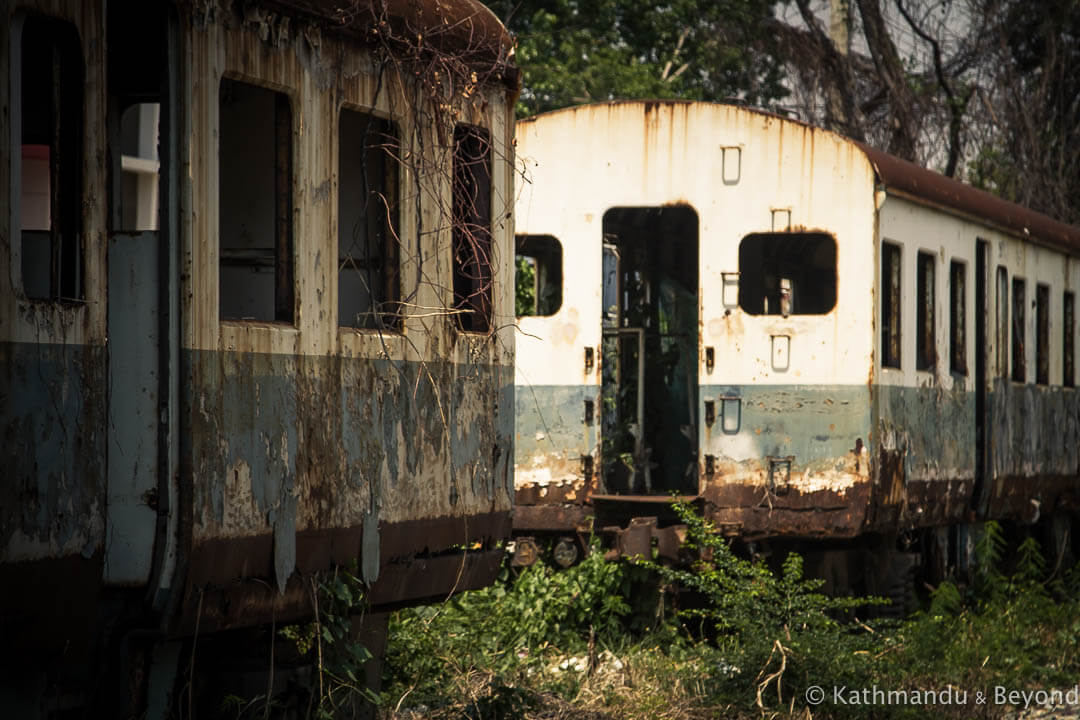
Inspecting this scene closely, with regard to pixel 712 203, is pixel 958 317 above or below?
below

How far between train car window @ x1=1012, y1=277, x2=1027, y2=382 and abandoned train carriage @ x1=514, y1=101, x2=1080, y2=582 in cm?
205

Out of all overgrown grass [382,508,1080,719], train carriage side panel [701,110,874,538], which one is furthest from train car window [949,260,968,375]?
train carriage side panel [701,110,874,538]

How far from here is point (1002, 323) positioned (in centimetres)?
1252

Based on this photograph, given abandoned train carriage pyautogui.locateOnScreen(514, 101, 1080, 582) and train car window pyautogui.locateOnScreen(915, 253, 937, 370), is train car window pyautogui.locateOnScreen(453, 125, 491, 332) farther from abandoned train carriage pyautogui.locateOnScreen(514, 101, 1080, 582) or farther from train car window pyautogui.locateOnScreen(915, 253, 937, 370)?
train car window pyautogui.locateOnScreen(915, 253, 937, 370)

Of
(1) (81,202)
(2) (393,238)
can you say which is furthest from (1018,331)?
(1) (81,202)

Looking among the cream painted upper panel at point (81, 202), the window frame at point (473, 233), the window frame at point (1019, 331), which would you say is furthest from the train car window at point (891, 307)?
the cream painted upper panel at point (81, 202)

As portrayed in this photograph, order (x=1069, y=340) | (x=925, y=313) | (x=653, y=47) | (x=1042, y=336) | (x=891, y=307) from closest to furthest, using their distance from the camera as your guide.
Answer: (x=891, y=307) < (x=925, y=313) < (x=1042, y=336) < (x=1069, y=340) < (x=653, y=47)

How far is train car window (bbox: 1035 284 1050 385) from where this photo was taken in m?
13.8

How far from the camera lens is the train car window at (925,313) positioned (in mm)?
10570

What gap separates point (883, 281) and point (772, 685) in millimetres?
3122

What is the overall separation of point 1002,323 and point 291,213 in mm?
8458

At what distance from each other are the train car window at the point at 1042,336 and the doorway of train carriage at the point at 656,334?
4157 mm

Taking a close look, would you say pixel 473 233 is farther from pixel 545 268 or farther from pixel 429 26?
pixel 545 268

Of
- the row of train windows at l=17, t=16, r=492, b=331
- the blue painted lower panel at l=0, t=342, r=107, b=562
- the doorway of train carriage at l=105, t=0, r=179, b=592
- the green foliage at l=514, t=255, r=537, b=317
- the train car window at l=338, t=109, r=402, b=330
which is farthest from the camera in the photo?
the green foliage at l=514, t=255, r=537, b=317
